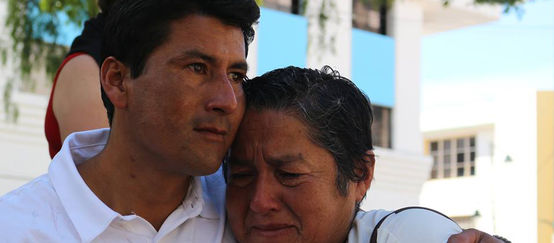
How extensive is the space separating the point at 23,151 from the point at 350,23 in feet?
25.3

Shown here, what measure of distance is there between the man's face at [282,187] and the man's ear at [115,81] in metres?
0.38

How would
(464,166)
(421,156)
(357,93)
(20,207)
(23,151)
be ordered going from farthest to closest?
(464,166) < (421,156) < (23,151) < (357,93) < (20,207)

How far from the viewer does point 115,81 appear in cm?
263

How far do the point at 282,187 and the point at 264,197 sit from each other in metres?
0.07

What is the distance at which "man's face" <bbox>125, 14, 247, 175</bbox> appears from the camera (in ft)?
8.04

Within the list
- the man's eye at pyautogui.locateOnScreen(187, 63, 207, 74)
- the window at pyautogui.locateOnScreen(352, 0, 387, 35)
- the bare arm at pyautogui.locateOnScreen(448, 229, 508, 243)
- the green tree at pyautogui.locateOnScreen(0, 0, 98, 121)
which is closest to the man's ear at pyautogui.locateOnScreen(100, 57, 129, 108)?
the man's eye at pyautogui.locateOnScreen(187, 63, 207, 74)

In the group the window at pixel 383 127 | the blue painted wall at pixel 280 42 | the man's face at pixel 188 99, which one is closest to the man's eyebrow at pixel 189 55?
the man's face at pixel 188 99

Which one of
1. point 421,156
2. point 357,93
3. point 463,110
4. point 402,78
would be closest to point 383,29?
point 402,78

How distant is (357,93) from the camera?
283 cm

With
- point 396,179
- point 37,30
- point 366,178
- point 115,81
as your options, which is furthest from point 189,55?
point 396,179

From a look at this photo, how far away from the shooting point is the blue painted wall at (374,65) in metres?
18.5

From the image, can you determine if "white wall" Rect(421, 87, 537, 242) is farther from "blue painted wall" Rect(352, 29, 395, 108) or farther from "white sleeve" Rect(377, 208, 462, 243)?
"white sleeve" Rect(377, 208, 462, 243)

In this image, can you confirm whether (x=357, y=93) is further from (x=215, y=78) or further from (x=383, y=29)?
(x=383, y=29)

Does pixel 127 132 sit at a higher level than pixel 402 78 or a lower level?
lower
